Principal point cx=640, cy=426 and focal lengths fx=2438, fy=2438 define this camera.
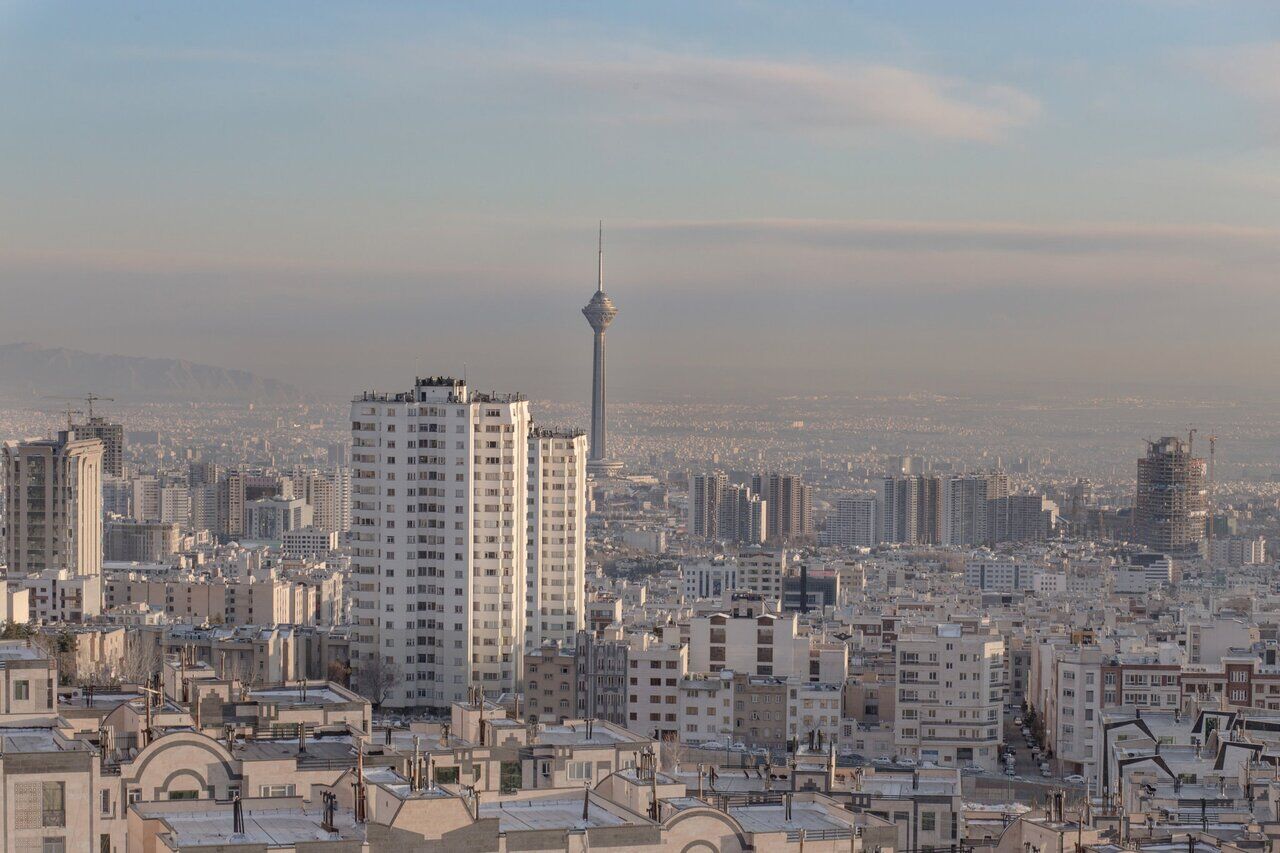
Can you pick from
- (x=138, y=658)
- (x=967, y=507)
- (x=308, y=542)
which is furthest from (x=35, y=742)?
(x=967, y=507)

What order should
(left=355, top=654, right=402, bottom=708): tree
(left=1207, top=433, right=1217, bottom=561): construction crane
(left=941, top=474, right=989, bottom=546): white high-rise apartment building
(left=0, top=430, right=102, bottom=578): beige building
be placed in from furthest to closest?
1. (left=941, top=474, right=989, bottom=546): white high-rise apartment building
2. (left=1207, top=433, right=1217, bottom=561): construction crane
3. (left=0, top=430, right=102, bottom=578): beige building
4. (left=355, top=654, right=402, bottom=708): tree

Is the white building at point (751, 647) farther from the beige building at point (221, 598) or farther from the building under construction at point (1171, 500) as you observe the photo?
the building under construction at point (1171, 500)

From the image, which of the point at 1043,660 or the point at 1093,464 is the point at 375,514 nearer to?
the point at 1043,660

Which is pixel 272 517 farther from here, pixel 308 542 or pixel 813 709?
pixel 813 709

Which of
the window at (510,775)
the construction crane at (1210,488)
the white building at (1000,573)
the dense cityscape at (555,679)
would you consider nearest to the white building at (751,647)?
the dense cityscape at (555,679)

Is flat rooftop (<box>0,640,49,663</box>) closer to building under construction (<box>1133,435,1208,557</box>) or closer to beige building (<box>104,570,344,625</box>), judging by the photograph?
beige building (<box>104,570,344,625</box>)

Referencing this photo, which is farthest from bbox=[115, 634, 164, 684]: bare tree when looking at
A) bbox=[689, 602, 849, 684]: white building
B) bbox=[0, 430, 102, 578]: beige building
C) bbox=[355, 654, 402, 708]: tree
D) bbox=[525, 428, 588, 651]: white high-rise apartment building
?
bbox=[0, 430, 102, 578]: beige building
